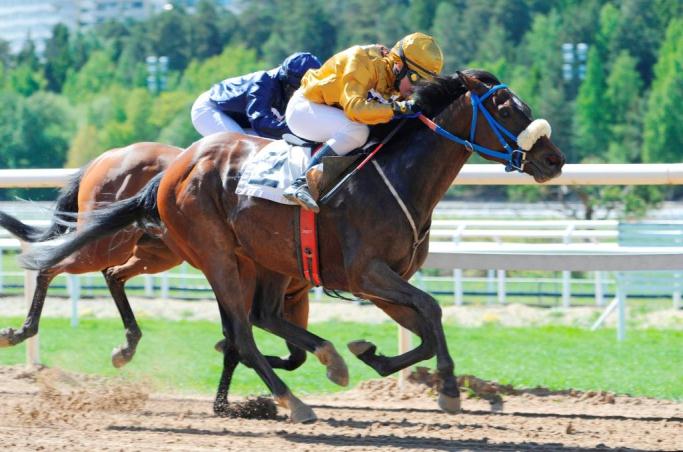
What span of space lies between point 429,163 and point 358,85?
0.50 meters

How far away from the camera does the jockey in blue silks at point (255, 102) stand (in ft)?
23.4

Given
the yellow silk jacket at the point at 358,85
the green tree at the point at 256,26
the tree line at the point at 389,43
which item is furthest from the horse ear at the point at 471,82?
the green tree at the point at 256,26

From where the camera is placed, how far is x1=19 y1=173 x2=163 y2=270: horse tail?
22.2 ft

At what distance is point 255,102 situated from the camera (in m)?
7.14

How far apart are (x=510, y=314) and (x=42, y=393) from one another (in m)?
6.28

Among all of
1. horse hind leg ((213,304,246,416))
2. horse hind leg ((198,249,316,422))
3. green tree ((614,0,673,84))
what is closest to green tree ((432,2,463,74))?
green tree ((614,0,673,84))

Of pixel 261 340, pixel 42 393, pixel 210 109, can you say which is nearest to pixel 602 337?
pixel 261 340

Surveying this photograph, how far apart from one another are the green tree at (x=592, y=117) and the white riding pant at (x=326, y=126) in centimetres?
6028

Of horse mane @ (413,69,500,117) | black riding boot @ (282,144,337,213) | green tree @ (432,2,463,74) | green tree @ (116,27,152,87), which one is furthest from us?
green tree @ (116,27,152,87)

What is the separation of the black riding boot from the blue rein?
51 cm

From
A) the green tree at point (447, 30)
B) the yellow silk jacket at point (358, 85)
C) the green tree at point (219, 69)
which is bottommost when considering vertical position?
the green tree at point (219, 69)

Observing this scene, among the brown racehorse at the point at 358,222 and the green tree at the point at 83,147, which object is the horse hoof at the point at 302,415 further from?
the green tree at the point at 83,147

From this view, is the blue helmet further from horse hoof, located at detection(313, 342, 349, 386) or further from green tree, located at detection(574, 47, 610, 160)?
green tree, located at detection(574, 47, 610, 160)

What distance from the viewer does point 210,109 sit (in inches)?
293
